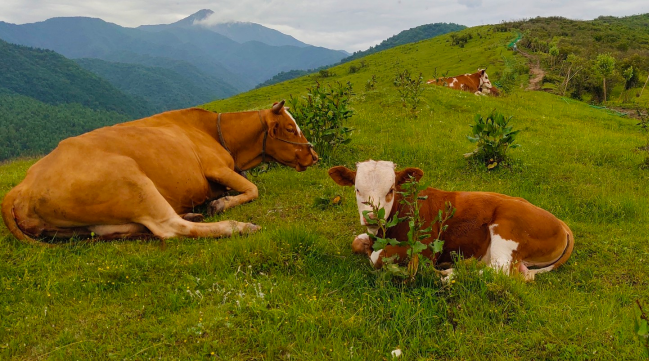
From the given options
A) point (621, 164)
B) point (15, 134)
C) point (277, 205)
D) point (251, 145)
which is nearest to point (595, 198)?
point (621, 164)

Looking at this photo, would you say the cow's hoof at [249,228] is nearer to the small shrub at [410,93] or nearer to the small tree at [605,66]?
the small shrub at [410,93]

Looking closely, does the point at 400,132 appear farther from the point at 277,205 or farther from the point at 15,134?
the point at 15,134

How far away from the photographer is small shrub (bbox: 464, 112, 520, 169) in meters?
9.20

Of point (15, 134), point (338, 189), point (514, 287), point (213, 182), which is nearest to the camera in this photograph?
point (514, 287)

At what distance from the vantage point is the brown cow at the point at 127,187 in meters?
5.30

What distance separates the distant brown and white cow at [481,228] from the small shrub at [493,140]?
4152mm

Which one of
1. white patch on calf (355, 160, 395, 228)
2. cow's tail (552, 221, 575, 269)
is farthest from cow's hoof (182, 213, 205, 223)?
cow's tail (552, 221, 575, 269)

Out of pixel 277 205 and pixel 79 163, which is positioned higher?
pixel 79 163

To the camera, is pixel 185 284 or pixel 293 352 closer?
pixel 293 352

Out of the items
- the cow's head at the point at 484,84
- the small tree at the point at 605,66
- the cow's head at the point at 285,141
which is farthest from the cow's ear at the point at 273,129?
the small tree at the point at 605,66

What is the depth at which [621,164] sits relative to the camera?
1015 centimetres

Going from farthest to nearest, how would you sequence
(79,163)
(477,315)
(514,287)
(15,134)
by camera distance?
(15,134) → (79,163) → (514,287) → (477,315)

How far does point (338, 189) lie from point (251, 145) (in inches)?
78.6

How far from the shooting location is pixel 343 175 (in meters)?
5.46
